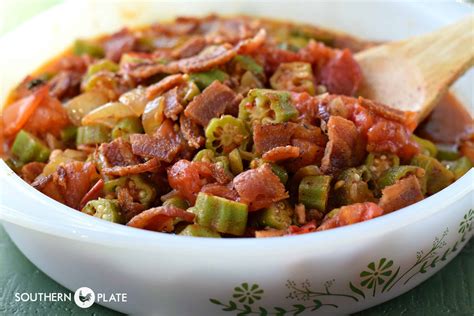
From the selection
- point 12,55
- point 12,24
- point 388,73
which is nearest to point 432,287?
point 388,73

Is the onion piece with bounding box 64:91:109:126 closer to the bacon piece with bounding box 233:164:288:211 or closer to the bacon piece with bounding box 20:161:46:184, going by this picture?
the bacon piece with bounding box 20:161:46:184

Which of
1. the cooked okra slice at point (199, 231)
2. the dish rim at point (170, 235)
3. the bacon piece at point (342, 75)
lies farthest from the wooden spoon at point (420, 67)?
the cooked okra slice at point (199, 231)

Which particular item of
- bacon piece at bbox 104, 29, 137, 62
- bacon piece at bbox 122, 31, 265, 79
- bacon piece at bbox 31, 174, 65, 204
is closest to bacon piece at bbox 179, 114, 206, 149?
bacon piece at bbox 122, 31, 265, 79

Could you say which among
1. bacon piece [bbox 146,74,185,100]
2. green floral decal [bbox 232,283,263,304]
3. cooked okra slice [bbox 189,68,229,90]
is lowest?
green floral decal [bbox 232,283,263,304]

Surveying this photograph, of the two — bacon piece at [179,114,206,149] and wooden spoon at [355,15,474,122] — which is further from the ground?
bacon piece at [179,114,206,149]

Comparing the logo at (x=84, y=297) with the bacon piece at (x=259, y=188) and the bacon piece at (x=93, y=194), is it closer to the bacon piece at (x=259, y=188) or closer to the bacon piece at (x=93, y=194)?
the bacon piece at (x=93, y=194)

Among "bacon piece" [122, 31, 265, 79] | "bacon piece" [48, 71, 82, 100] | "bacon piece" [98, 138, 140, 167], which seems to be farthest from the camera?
"bacon piece" [48, 71, 82, 100]
